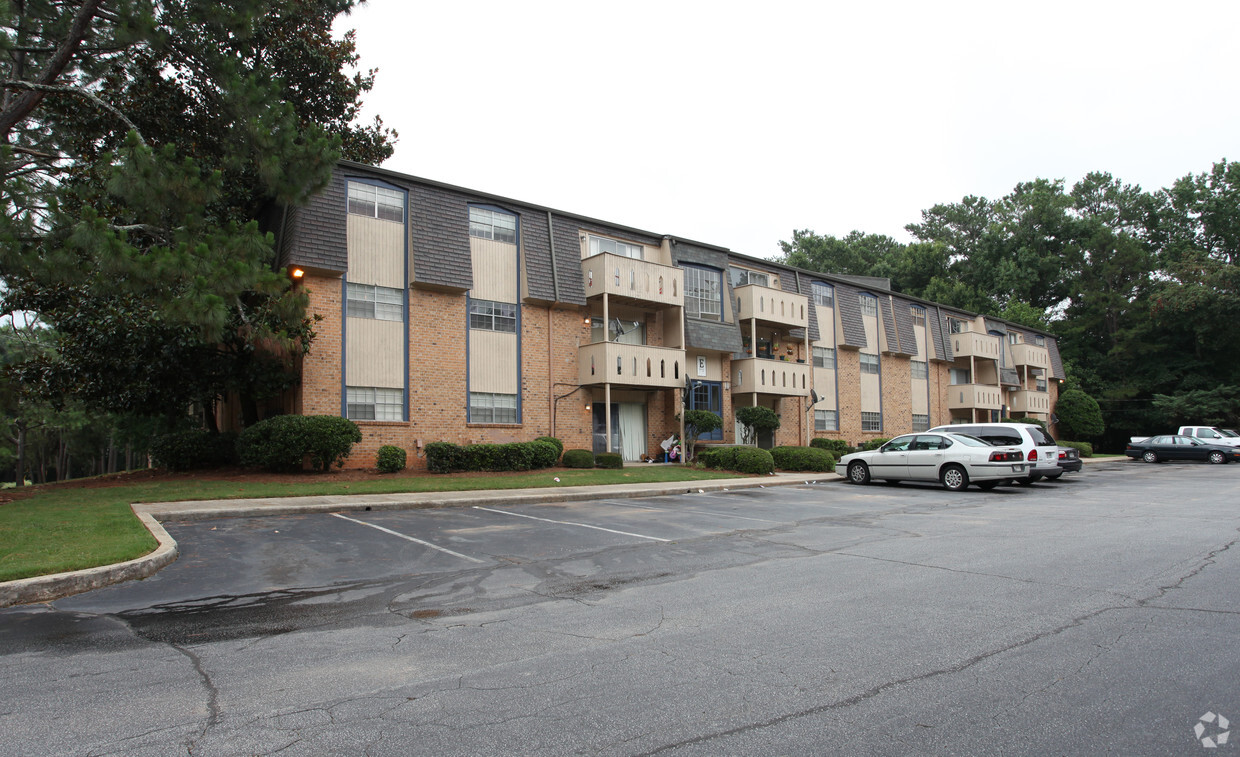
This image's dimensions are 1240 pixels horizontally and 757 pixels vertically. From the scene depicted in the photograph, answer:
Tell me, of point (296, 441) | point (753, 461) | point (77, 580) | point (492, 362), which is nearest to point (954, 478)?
point (753, 461)

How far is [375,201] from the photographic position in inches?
842

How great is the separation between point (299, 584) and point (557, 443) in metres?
15.5

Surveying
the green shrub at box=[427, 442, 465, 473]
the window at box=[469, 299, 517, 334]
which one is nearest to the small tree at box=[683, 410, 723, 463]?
the window at box=[469, 299, 517, 334]

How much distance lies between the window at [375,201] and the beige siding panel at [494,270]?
2.42 meters

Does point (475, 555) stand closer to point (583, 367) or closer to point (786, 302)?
point (583, 367)

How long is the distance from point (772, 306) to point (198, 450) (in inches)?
834

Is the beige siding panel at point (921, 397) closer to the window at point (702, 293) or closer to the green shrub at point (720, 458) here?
the window at point (702, 293)

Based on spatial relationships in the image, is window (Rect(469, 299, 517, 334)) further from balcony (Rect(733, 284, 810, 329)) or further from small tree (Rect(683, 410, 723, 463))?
balcony (Rect(733, 284, 810, 329))

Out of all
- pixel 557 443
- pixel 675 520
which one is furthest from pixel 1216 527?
pixel 557 443

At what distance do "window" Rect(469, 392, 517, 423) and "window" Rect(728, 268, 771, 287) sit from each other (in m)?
11.8

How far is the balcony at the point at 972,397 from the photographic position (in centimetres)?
4072

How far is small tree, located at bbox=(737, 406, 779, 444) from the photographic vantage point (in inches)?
1134

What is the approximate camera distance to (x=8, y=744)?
361 cm

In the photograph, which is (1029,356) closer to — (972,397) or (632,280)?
(972,397)
